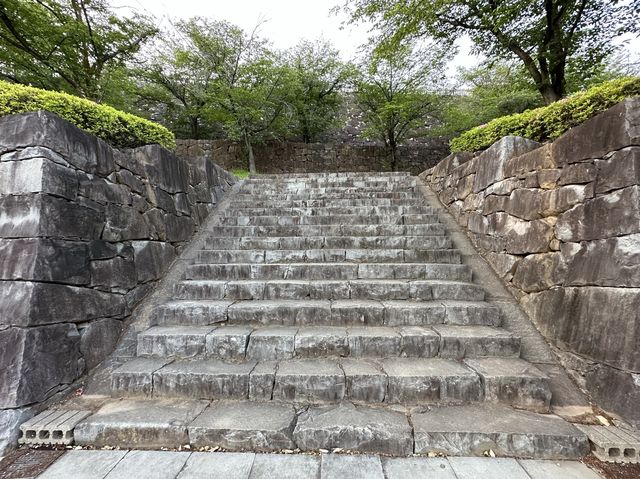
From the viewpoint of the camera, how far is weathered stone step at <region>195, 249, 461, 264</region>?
3.49m

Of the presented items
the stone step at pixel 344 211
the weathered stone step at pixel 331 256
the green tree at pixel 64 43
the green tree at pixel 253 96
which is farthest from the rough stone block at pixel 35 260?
the green tree at pixel 253 96

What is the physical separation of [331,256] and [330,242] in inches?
12.3

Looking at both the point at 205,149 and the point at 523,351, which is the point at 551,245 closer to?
the point at 523,351

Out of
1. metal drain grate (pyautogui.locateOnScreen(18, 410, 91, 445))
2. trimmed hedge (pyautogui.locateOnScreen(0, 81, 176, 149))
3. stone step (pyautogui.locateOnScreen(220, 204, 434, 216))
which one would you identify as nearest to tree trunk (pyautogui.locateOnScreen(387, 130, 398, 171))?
stone step (pyautogui.locateOnScreen(220, 204, 434, 216))

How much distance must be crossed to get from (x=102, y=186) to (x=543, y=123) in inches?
184

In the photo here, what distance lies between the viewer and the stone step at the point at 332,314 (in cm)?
262

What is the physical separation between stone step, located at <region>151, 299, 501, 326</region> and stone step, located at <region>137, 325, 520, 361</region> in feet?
0.75

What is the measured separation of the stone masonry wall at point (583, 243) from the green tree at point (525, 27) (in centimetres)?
467

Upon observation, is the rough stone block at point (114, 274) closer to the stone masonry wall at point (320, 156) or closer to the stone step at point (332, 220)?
the stone step at point (332, 220)

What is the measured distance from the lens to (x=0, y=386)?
71.0 inches

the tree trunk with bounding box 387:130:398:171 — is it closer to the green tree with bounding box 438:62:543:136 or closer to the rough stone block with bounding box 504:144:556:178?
the green tree with bounding box 438:62:543:136

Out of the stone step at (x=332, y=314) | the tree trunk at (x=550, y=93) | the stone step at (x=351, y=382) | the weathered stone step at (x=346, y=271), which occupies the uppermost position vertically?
the tree trunk at (x=550, y=93)

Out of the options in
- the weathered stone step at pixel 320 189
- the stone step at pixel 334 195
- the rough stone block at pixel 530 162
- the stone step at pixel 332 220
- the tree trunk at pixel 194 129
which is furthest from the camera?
the tree trunk at pixel 194 129

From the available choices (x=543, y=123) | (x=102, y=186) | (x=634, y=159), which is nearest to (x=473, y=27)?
(x=543, y=123)
